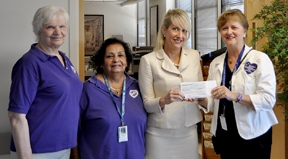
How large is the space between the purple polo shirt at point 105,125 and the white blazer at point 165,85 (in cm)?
9

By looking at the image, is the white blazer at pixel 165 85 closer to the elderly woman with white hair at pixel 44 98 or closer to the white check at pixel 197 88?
the white check at pixel 197 88

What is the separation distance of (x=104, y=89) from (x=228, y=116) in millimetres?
797

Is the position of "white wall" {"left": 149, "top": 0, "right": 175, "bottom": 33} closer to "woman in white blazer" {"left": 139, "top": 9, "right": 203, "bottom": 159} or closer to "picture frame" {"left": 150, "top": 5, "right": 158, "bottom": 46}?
"picture frame" {"left": 150, "top": 5, "right": 158, "bottom": 46}

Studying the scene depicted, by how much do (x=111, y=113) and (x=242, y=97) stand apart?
786 millimetres

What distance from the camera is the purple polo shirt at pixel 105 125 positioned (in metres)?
2.01

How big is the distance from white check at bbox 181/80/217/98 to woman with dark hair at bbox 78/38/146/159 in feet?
1.16

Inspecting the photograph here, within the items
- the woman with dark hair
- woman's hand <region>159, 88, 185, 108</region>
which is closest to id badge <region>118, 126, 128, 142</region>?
the woman with dark hair

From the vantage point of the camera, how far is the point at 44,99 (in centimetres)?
174

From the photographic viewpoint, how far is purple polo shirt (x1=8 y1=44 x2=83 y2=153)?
65.6 inches

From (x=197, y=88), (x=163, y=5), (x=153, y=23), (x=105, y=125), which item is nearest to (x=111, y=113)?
(x=105, y=125)

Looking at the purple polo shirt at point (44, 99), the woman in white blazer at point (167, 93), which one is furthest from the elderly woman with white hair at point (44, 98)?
the woman in white blazer at point (167, 93)

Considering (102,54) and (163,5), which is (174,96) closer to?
(102,54)

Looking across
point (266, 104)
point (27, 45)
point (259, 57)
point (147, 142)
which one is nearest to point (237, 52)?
point (259, 57)

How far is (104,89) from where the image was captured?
6.88 ft
